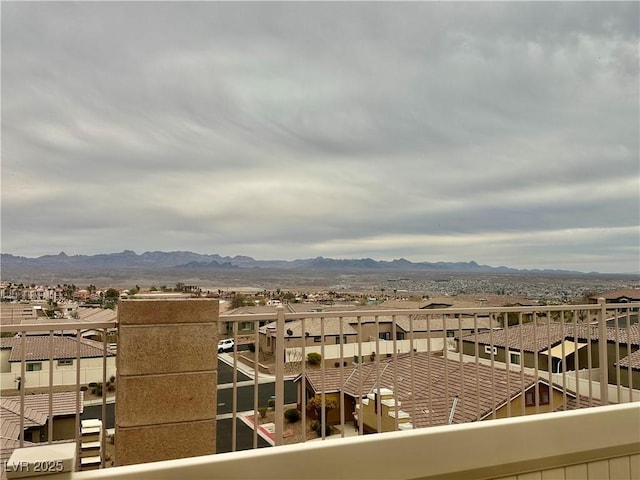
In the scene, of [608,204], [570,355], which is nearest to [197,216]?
[570,355]

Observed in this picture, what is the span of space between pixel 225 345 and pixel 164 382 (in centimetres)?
35

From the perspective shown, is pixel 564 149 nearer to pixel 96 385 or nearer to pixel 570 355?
pixel 570 355

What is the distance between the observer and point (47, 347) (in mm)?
2094

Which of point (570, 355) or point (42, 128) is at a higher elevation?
point (42, 128)

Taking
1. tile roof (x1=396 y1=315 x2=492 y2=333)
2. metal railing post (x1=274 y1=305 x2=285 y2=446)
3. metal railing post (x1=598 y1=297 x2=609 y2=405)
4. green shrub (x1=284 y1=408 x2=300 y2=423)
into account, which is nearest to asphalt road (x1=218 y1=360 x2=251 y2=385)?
metal railing post (x1=274 y1=305 x2=285 y2=446)

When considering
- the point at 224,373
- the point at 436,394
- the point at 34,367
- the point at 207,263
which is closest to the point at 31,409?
the point at 34,367

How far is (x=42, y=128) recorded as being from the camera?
324cm

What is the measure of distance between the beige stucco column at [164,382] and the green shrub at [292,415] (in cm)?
48

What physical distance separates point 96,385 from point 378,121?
4116mm

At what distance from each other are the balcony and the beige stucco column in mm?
114

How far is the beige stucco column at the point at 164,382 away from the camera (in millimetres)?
2193

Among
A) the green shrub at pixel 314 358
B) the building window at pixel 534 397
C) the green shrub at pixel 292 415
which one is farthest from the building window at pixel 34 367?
the building window at pixel 534 397

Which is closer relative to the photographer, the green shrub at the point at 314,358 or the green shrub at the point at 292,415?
the green shrub at the point at 292,415

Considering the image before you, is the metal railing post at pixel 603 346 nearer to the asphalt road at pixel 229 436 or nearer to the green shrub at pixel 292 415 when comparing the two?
the green shrub at pixel 292 415
